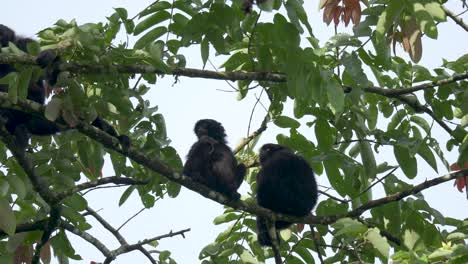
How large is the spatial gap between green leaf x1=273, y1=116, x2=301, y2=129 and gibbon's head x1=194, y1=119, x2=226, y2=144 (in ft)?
4.43

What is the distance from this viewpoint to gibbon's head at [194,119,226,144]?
834 centimetres

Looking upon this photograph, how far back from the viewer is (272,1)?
482 cm

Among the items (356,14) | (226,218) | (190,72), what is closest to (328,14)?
(356,14)

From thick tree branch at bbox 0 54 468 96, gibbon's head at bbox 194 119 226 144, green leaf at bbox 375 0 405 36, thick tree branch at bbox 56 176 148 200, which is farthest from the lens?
gibbon's head at bbox 194 119 226 144

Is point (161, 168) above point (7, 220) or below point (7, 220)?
above

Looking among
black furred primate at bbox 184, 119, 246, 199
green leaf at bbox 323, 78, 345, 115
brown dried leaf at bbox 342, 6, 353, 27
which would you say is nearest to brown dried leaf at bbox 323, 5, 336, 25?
brown dried leaf at bbox 342, 6, 353, 27

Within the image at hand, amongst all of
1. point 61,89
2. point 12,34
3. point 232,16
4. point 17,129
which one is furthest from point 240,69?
point 12,34

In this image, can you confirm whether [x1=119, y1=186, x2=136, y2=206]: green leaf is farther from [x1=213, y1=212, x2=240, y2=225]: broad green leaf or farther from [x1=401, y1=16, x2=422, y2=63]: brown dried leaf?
[x1=401, y1=16, x2=422, y2=63]: brown dried leaf

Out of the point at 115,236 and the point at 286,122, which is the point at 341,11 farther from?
the point at 115,236

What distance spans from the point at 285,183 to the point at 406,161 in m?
1.82

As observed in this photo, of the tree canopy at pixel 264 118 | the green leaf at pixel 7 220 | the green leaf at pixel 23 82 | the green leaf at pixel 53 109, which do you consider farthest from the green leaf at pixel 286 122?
the green leaf at pixel 7 220

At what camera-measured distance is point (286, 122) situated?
697 centimetres

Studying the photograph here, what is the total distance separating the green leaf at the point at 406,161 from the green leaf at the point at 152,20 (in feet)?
6.92

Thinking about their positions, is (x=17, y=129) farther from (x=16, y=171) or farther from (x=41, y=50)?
(x=41, y=50)
